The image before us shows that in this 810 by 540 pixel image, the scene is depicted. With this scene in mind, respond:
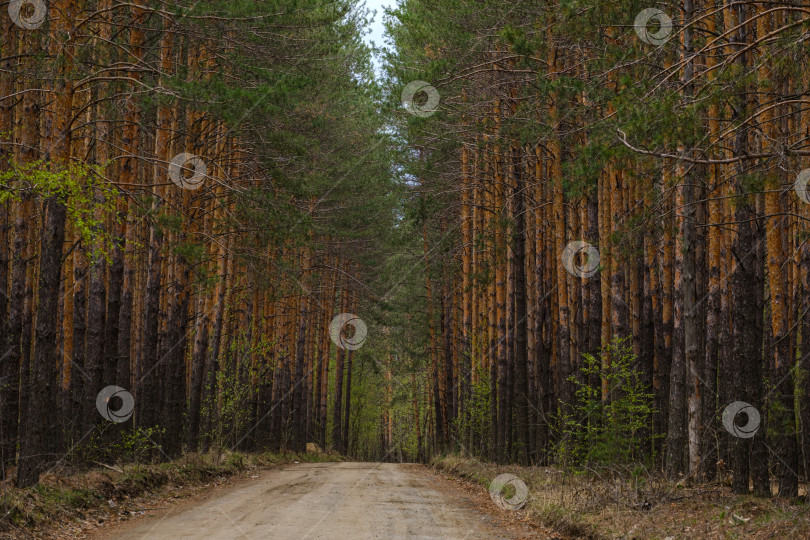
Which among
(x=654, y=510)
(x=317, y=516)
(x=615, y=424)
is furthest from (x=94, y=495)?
(x=615, y=424)

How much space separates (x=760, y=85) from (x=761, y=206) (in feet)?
24.3

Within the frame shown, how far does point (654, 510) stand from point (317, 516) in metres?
5.00

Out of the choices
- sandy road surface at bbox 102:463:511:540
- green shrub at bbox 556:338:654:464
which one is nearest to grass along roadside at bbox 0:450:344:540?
sandy road surface at bbox 102:463:511:540

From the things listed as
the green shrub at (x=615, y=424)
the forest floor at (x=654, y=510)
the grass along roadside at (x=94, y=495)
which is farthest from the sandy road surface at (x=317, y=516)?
the green shrub at (x=615, y=424)

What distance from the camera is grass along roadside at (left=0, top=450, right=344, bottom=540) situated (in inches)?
346

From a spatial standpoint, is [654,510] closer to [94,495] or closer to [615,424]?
[615,424]

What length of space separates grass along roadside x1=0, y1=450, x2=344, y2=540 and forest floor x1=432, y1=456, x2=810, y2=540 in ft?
21.3

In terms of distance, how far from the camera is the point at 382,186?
3400 centimetres

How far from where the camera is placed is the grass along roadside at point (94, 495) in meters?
8.78

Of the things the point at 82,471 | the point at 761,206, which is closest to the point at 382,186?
the point at 761,206

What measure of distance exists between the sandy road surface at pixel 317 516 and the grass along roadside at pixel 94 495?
63 centimetres

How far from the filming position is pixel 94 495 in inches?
428

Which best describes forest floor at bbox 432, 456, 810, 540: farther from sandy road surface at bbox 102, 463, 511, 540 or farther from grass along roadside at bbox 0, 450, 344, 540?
grass along roadside at bbox 0, 450, 344, 540

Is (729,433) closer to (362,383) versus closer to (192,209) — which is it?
(192,209)
